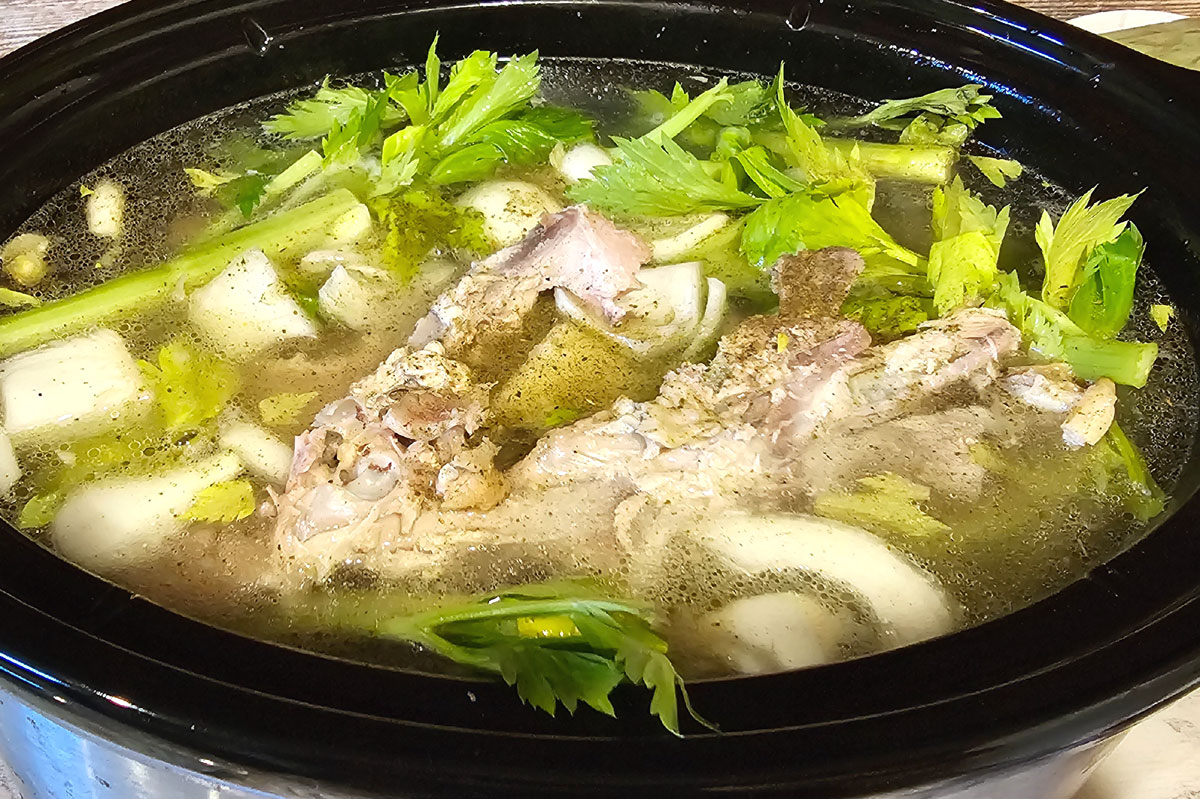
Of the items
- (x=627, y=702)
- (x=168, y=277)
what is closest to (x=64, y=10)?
(x=168, y=277)

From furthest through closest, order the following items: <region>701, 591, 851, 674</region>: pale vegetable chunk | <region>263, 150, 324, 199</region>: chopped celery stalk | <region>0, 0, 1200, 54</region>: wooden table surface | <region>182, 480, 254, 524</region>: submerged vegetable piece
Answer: <region>0, 0, 1200, 54</region>: wooden table surface → <region>263, 150, 324, 199</region>: chopped celery stalk → <region>182, 480, 254, 524</region>: submerged vegetable piece → <region>701, 591, 851, 674</region>: pale vegetable chunk

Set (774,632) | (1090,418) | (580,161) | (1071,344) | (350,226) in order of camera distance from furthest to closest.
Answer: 1. (580,161)
2. (350,226)
3. (1071,344)
4. (1090,418)
5. (774,632)

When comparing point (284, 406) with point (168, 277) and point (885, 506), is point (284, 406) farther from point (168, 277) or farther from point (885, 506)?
point (885, 506)

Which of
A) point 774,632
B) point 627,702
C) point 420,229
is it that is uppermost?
point 420,229

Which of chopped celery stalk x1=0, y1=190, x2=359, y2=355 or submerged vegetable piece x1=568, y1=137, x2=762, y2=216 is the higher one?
submerged vegetable piece x1=568, y1=137, x2=762, y2=216

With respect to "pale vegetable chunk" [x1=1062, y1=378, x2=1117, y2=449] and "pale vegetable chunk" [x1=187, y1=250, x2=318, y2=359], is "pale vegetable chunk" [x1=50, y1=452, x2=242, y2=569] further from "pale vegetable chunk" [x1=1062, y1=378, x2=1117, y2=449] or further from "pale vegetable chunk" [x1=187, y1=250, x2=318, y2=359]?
"pale vegetable chunk" [x1=1062, y1=378, x2=1117, y2=449]

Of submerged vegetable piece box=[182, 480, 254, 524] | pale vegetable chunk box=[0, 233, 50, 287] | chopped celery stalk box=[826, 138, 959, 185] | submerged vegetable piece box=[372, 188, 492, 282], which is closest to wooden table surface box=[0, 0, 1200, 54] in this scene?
chopped celery stalk box=[826, 138, 959, 185]
